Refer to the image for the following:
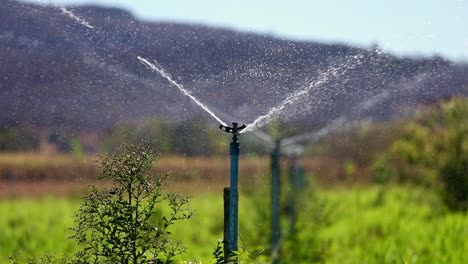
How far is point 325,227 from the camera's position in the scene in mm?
3205

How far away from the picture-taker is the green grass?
2.35 meters

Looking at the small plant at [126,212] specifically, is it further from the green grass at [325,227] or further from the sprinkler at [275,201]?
the sprinkler at [275,201]

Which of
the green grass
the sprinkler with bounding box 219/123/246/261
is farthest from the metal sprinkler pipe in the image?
the sprinkler with bounding box 219/123/246/261

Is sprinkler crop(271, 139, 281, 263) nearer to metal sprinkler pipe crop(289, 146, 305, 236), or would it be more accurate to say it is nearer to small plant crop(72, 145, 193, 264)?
metal sprinkler pipe crop(289, 146, 305, 236)

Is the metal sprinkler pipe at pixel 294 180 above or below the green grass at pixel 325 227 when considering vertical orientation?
above

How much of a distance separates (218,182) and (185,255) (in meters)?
0.23

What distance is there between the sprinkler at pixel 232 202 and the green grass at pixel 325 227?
0.05m

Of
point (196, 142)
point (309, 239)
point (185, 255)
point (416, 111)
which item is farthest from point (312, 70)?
point (416, 111)

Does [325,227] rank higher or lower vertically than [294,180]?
lower

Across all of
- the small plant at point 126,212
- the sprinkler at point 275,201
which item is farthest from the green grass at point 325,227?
the small plant at point 126,212

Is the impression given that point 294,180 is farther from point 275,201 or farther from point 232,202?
point 232,202

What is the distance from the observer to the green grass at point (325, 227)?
7.70ft

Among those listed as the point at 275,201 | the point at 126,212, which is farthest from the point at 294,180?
the point at 126,212

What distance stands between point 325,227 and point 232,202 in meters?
1.46
